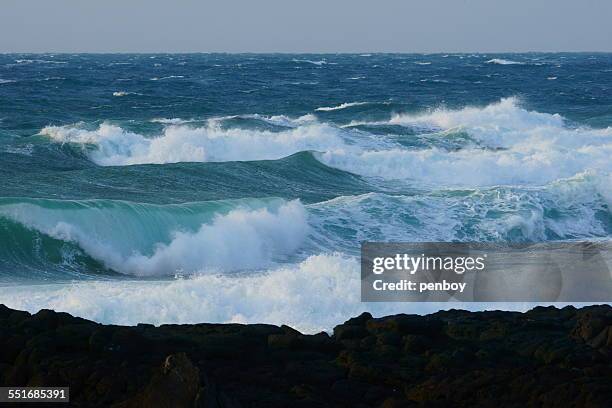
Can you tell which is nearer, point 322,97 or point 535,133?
point 535,133

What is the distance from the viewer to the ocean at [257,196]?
10.9 meters

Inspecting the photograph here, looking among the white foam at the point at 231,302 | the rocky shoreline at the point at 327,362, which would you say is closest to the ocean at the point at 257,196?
the white foam at the point at 231,302

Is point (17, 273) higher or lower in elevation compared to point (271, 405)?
lower

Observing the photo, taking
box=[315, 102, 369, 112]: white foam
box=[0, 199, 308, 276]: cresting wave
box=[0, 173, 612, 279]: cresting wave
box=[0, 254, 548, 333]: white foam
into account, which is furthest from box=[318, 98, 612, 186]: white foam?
box=[0, 254, 548, 333]: white foam

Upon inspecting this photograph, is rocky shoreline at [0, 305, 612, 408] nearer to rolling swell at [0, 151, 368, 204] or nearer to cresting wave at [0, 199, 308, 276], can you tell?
cresting wave at [0, 199, 308, 276]

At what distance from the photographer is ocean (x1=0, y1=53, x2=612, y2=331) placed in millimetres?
10867

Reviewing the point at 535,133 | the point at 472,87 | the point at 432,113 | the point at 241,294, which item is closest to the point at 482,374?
the point at 241,294

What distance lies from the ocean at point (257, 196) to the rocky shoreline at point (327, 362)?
220 centimetres

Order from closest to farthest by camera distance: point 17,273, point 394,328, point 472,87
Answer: point 394,328 < point 17,273 < point 472,87

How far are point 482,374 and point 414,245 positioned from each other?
908 cm

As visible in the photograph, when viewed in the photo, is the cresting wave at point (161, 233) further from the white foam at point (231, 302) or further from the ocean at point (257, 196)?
the white foam at point (231, 302)

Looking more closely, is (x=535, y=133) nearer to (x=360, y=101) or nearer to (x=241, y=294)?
(x=360, y=101)

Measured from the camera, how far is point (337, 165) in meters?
23.4

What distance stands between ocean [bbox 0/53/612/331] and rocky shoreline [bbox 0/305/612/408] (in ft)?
7.21
